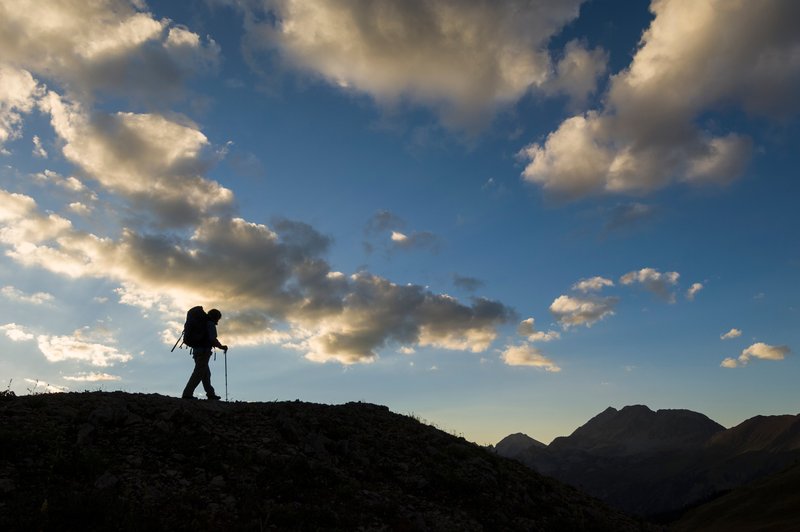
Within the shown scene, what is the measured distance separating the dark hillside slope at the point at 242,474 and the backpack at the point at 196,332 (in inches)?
82.6

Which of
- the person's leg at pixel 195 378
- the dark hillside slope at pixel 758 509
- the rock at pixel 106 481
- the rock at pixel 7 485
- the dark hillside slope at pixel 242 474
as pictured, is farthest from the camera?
the dark hillside slope at pixel 758 509

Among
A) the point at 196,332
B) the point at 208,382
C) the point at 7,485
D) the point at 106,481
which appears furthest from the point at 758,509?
the point at 7,485

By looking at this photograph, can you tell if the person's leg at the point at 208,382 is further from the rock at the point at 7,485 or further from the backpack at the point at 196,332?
the rock at the point at 7,485

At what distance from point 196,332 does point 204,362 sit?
1113 mm

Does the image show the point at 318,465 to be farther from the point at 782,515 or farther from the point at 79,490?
the point at 782,515

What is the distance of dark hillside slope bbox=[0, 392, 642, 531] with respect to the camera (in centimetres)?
1089

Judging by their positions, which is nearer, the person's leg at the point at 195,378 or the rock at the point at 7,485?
the rock at the point at 7,485

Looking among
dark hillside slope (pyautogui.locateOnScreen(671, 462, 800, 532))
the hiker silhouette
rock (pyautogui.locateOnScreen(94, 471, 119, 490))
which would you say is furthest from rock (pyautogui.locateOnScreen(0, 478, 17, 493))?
dark hillside slope (pyautogui.locateOnScreen(671, 462, 800, 532))

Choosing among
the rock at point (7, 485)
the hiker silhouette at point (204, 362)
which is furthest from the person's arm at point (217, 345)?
the rock at point (7, 485)

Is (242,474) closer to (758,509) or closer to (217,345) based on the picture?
(217,345)

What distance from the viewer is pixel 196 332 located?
1888 centimetres

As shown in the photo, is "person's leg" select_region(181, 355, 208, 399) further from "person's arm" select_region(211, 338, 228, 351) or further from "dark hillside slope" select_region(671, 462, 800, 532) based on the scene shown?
"dark hillside slope" select_region(671, 462, 800, 532)

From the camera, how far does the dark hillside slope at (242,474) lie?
10.9 metres

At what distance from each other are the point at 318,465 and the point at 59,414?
23.7 feet
